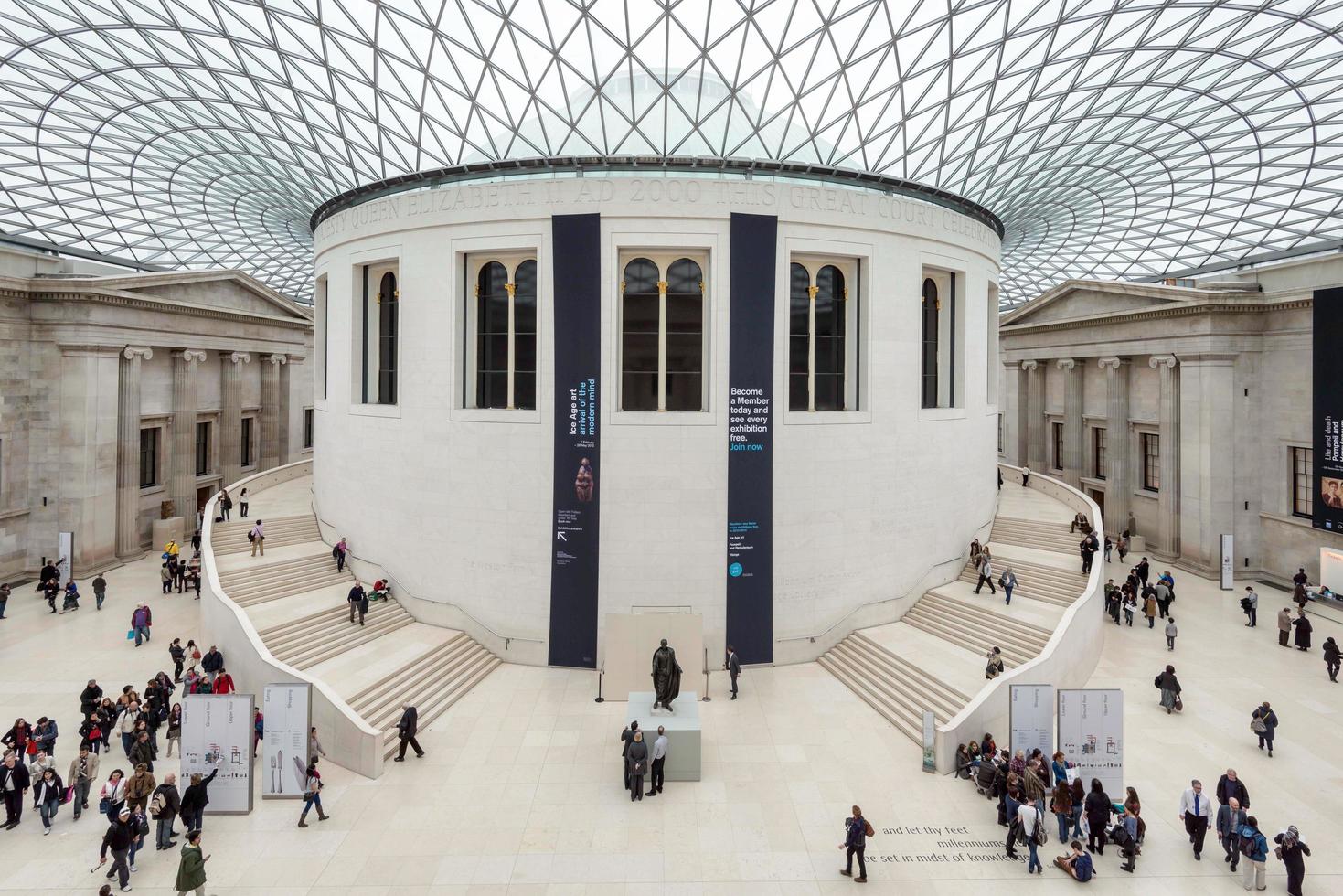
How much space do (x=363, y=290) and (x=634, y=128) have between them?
449 inches

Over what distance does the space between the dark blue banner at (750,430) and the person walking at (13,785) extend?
15.9 metres

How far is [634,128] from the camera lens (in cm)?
2184

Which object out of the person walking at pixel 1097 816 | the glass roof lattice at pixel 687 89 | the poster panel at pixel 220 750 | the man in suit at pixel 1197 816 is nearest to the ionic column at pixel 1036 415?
the glass roof lattice at pixel 687 89

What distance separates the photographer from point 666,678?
1559cm

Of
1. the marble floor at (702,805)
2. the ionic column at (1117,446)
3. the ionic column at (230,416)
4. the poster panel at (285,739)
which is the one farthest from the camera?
the ionic column at (230,416)

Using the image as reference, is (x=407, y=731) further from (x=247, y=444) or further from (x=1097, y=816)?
(x=247, y=444)

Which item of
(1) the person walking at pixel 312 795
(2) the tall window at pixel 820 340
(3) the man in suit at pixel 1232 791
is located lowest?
(1) the person walking at pixel 312 795

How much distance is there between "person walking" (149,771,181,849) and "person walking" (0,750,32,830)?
260cm

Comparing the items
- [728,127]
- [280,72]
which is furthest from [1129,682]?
[280,72]

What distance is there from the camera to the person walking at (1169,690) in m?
17.4

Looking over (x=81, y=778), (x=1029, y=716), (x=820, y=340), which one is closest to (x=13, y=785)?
(x=81, y=778)

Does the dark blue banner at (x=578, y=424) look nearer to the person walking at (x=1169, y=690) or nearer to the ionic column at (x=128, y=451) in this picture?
the person walking at (x=1169, y=690)

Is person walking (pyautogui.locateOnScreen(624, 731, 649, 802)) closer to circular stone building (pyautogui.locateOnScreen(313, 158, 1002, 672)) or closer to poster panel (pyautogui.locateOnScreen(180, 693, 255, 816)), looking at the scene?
circular stone building (pyautogui.locateOnScreen(313, 158, 1002, 672))

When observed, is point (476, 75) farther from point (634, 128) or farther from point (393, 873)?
point (393, 873)
